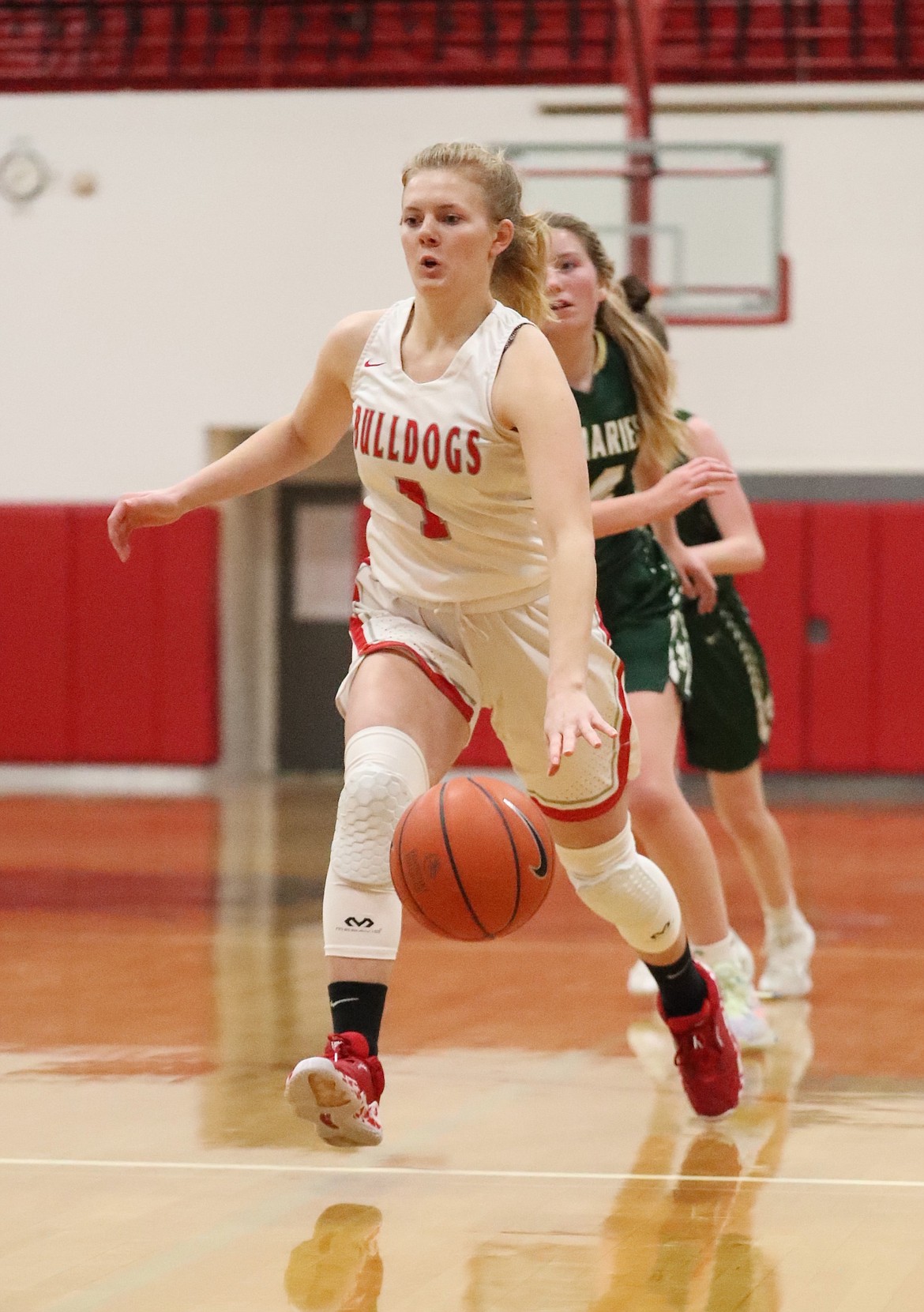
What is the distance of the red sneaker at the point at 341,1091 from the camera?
276cm

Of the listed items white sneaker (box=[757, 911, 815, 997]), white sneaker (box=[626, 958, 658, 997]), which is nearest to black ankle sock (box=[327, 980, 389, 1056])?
white sneaker (box=[626, 958, 658, 997])

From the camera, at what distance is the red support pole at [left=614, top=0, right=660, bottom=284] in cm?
898

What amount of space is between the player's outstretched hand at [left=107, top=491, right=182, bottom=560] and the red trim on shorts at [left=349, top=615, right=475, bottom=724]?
0.38 m

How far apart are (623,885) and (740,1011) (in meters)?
1.10

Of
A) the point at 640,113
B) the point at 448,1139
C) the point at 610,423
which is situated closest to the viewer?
the point at 448,1139

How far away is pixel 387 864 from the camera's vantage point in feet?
9.59

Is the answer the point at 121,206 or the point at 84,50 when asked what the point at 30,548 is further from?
the point at 84,50

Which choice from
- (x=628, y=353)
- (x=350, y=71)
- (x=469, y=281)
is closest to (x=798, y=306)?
(x=350, y=71)

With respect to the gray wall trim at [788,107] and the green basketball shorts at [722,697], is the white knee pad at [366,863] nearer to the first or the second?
the green basketball shorts at [722,697]

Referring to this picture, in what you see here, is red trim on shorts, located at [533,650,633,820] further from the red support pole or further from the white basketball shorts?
the red support pole

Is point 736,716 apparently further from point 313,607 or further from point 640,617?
point 313,607

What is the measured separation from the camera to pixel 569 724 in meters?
2.67

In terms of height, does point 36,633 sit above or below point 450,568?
below

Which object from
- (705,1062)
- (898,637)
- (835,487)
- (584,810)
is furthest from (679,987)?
(835,487)
